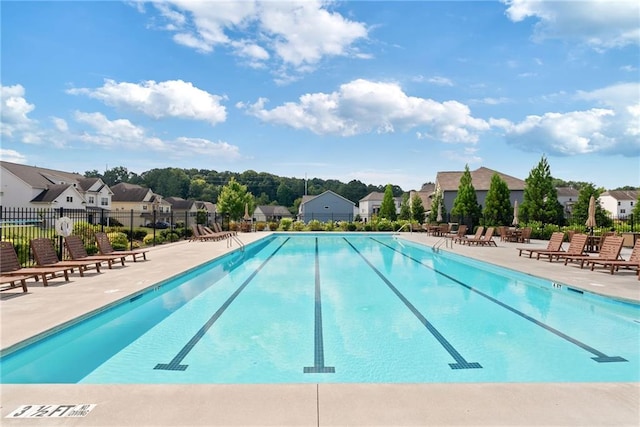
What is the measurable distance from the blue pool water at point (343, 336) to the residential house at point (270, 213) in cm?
7110

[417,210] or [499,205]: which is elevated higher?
[499,205]

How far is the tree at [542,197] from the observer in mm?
24625

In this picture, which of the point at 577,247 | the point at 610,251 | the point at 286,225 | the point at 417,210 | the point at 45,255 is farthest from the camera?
the point at 417,210

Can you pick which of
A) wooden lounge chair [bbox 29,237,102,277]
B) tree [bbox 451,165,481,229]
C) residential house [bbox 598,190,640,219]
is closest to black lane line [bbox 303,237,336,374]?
wooden lounge chair [bbox 29,237,102,277]

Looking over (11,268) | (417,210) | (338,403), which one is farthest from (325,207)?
(338,403)

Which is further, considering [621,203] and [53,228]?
[621,203]

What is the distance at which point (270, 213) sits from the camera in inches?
3268

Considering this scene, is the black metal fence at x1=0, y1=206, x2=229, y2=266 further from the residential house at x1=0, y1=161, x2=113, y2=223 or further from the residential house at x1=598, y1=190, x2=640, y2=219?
the residential house at x1=598, y1=190, x2=640, y2=219

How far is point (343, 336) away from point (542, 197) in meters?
23.9

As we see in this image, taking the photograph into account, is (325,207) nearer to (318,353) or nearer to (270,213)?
(270,213)

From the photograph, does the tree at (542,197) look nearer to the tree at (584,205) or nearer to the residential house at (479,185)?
the tree at (584,205)

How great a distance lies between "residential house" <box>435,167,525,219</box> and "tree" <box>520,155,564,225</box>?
12.8 metres

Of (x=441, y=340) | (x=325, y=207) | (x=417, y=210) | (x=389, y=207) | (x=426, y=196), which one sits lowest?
(x=441, y=340)

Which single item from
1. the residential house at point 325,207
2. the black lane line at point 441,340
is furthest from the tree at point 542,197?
the residential house at point 325,207
